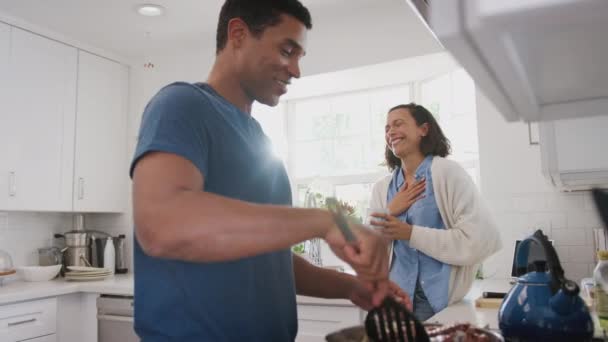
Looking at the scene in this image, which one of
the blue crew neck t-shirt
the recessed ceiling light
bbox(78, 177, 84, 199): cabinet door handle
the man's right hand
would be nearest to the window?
the recessed ceiling light

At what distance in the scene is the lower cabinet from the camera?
2.42 meters

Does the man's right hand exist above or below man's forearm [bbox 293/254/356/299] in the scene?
above

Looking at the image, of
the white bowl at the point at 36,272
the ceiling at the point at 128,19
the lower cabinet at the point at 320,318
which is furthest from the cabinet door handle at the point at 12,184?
the lower cabinet at the point at 320,318

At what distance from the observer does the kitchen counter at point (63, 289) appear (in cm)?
252

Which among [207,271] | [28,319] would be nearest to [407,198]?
[207,271]

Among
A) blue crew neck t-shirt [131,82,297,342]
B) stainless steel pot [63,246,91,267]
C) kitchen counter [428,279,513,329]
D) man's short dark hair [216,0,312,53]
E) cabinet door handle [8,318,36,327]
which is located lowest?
cabinet door handle [8,318,36,327]

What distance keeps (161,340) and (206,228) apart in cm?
28

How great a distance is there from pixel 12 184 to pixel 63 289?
27.0 inches

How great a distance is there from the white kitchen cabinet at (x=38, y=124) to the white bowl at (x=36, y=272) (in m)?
0.36

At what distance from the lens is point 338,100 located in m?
3.75

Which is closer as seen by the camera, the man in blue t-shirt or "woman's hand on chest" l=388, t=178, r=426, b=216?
the man in blue t-shirt

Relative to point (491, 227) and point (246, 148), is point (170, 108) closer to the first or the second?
point (246, 148)

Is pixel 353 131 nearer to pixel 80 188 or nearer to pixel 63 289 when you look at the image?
pixel 80 188

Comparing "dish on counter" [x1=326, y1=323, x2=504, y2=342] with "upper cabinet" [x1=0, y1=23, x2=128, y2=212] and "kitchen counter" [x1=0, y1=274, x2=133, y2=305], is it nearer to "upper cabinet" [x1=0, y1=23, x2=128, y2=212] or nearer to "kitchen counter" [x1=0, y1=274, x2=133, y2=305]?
"kitchen counter" [x1=0, y1=274, x2=133, y2=305]
